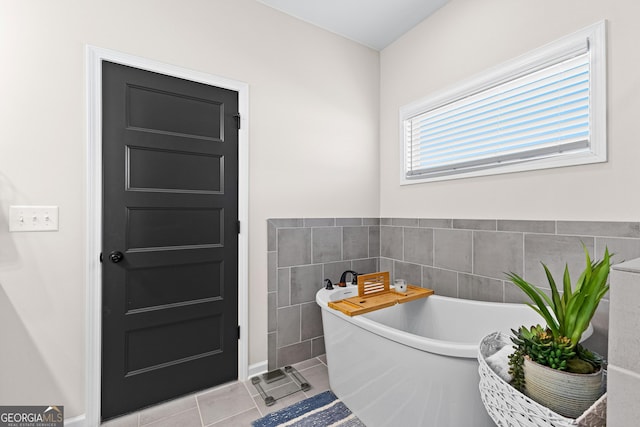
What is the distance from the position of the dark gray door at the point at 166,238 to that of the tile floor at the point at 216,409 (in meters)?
0.06

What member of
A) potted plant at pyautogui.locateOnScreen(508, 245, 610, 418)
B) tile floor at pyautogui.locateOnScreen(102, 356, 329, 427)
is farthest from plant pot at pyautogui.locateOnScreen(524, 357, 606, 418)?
tile floor at pyautogui.locateOnScreen(102, 356, 329, 427)

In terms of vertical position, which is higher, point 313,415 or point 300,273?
point 300,273

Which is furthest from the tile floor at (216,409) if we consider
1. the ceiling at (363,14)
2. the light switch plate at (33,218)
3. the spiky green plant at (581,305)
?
the ceiling at (363,14)

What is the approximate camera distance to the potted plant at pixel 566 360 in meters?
0.78

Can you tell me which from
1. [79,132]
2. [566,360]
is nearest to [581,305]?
[566,360]

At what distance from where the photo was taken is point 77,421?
1.56m

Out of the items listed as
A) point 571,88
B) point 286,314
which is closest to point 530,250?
point 571,88

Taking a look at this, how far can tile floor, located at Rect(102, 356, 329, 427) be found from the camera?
5.37 feet

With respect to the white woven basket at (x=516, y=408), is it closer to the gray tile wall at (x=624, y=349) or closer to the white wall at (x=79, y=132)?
the gray tile wall at (x=624, y=349)

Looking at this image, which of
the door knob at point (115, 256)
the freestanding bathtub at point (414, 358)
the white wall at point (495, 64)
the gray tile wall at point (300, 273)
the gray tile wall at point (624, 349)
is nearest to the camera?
the gray tile wall at point (624, 349)

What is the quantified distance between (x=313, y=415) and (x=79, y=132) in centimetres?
214

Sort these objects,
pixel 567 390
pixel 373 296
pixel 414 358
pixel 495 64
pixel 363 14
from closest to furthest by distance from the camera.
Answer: pixel 567 390 < pixel 414 358 < pixel 495 64 < pixel 373 296 < pixel 363 14

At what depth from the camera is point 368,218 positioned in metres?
2.72

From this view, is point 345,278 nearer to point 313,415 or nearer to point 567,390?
point 313,415
